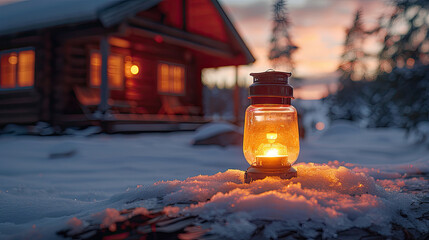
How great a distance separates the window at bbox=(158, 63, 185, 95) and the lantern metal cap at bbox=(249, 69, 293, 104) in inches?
433

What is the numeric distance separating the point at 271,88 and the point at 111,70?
1011 centimetres

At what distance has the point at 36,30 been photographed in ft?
32.6

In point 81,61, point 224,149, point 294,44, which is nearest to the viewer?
point 224,149

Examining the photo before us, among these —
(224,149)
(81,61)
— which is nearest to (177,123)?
(81,61)

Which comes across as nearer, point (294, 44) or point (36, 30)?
point (36, 30)

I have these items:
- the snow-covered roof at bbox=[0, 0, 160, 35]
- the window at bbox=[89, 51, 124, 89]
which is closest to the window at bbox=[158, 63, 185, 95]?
the window at bbox=[89, 51, 124, 89]

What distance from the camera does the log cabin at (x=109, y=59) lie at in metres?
8.80

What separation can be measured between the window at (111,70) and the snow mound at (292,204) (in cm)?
959

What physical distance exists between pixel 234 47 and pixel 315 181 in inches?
466

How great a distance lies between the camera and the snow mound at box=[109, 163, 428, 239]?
1628mm

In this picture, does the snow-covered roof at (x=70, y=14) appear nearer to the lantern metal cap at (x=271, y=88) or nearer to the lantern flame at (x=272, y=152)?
the lantern metal cap at (x=271, y=88)

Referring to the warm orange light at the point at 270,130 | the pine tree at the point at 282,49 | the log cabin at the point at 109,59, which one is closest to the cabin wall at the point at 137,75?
the log cabin at the point at 109,59

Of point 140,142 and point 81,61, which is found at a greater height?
point 81,61

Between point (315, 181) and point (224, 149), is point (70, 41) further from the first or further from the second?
point (315, 181)
